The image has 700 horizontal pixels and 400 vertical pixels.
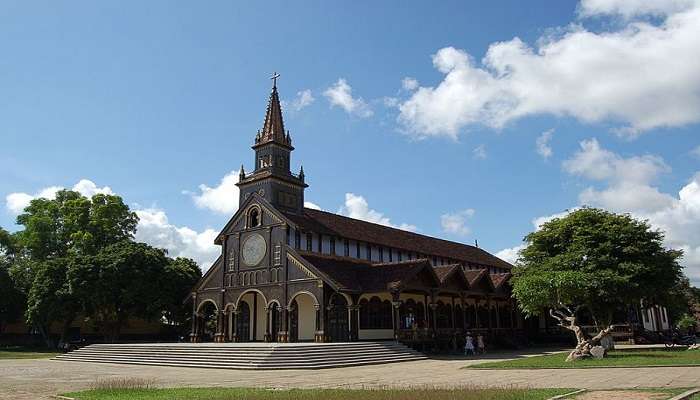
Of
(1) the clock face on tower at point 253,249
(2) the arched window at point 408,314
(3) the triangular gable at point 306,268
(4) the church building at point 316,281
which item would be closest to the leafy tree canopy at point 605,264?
(4) the church building at point 316,281

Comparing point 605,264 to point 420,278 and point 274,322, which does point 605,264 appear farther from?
point 274,322

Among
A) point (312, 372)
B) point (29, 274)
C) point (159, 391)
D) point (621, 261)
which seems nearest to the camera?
point (159, 391)

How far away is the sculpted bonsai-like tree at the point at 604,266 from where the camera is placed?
31031 millimetres

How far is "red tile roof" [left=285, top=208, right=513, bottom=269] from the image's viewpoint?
4100 cm

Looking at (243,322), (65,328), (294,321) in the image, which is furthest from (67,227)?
(294,321)

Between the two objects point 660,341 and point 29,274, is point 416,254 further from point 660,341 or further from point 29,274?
point 29,274

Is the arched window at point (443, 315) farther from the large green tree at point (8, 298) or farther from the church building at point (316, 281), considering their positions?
the large green tree at point (8, 298)

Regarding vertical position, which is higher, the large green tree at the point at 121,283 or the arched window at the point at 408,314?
the large green tree at the point at 121,283

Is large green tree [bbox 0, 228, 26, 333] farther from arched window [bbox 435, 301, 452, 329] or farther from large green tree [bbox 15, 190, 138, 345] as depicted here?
arched window [bbox 435, 301, 452, 329]

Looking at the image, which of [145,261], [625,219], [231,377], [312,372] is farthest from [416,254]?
[231,377]

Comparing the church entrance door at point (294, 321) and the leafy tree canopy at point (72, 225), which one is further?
the leafy tree canopy at point (72, 225)

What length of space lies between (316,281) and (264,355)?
27.5 feet

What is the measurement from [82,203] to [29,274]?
295 inches

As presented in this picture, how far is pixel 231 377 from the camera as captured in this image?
21.7 m
